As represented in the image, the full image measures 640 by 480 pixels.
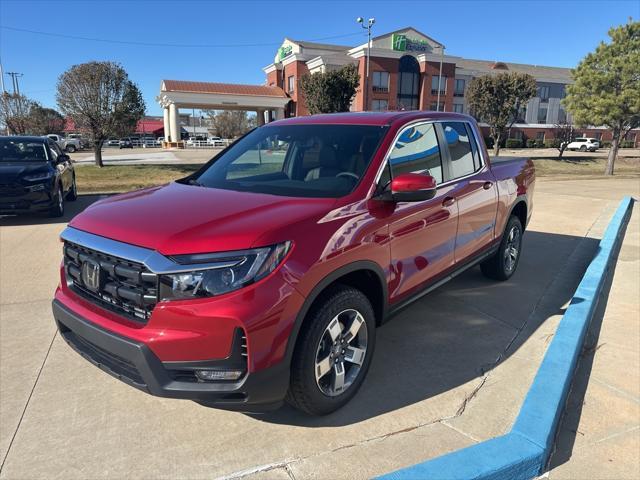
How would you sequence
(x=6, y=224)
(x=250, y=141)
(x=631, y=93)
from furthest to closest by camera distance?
1. (x=631, y=93)
2. (x=6, y=224)
3. (x=250, y=141)

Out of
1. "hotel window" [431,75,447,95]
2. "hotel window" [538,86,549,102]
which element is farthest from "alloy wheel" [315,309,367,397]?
"hotel window" [538,86,549,102]

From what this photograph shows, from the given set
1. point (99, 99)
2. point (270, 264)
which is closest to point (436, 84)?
point (99, 99)

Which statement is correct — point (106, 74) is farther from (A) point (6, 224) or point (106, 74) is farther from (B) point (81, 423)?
(B) point (81, 423)

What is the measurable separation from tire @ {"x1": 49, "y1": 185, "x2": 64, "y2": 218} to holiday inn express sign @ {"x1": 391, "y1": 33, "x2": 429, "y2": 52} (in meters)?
50.5

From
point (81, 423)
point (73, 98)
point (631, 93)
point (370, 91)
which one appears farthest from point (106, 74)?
point (370, 91)

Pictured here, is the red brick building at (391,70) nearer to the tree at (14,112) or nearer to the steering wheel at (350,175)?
the tree at (14,112)

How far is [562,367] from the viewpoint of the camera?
10.6 feet

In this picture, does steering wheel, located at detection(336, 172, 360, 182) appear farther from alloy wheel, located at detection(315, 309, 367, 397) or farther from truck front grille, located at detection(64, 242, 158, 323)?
truck front grille, located at detection(64, 242, 158, 323)

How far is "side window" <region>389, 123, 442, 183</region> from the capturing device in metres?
3.38

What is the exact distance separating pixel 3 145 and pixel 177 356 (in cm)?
902

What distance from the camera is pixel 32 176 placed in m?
8.09

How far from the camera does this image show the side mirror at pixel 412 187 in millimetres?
2928

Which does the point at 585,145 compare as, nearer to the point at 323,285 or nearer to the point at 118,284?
the point at 323,285

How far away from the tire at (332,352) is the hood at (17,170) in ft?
24.1
